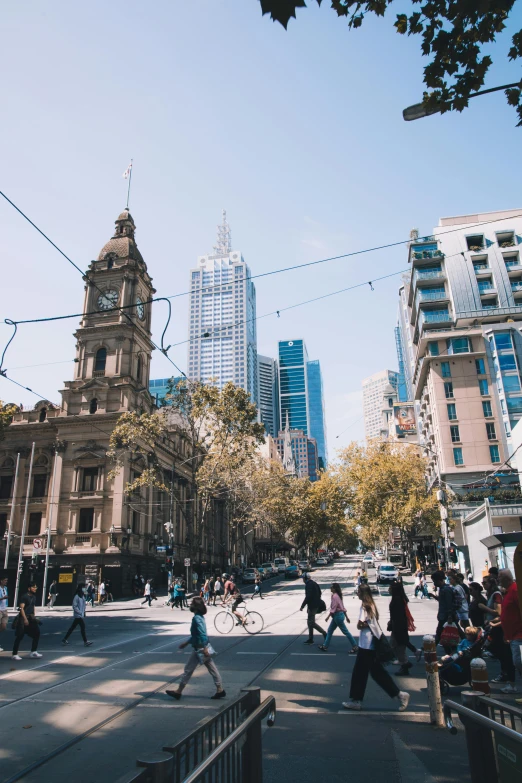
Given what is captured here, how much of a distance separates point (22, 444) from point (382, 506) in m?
32.6

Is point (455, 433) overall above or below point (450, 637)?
above

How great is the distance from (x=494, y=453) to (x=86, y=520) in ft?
124

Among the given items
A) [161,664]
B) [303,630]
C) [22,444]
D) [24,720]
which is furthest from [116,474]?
[24,720]

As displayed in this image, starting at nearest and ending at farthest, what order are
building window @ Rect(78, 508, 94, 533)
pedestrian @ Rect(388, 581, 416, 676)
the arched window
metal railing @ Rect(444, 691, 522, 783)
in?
metal railing @ Rect(444, 691, 522, 783), pedestrian @ Rect(388, 581, 416, 676), building window @ Rect(78, 508, 94, 533), the arched window

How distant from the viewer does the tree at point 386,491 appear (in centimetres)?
4834

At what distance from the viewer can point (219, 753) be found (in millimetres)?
3055

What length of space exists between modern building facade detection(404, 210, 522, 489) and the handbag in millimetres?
40354

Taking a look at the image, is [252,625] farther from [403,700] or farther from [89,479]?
[89,479]

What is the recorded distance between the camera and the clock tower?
145 ft

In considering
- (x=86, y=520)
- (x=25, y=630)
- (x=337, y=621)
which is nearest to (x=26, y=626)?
(x=25, y=630)

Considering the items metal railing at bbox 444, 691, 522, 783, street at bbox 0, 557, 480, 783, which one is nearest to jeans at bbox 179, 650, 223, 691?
street at bbox 0, 557, 480, 783

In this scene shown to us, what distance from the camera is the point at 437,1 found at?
6.11 meters

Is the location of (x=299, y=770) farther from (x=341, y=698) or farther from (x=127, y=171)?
(x=127, y=171)

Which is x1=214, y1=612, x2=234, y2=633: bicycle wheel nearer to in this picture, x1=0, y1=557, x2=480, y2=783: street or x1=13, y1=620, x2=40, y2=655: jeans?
x1=0, y1=557, x2=480, y2=783: street
